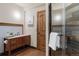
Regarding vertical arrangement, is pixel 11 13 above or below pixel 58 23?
above

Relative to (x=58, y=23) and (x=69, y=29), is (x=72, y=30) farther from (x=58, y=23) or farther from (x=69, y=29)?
(x=58, y=23)

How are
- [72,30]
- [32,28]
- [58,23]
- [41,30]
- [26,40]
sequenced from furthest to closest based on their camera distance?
1. [32,28]
2. [26,40]
3. [41,30]
4. [58,23]
5. [72,30]

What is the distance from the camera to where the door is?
287cm

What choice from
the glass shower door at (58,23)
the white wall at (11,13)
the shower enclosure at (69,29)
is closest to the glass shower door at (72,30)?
the shower enclosure at (69,29)

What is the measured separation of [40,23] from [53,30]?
1.39 m

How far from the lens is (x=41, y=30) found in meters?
2.90

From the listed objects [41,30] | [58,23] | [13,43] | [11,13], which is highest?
[11,13]

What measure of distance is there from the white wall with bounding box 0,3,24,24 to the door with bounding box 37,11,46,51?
57 centimetres

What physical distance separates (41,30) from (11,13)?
970 millimetres

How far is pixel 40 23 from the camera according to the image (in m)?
2.95

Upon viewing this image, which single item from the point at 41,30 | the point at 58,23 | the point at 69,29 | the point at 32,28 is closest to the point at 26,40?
the point at 32,28

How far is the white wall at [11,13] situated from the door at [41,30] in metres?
0.57

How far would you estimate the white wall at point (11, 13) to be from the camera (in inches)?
92.9

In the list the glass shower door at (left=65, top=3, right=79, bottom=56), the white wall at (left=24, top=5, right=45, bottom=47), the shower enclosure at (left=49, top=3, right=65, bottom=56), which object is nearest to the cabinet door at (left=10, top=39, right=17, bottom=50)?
the white wall at (left=24, top=5, right=45, bottom=47)
